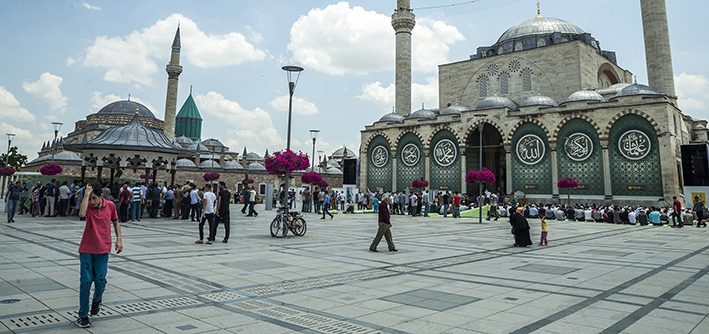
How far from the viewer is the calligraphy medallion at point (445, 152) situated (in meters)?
33.1

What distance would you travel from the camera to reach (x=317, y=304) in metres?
4.33

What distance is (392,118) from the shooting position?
122ft

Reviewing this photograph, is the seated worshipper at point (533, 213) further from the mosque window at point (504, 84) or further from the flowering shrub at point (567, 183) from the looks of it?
the mosque window at point (504, 84)

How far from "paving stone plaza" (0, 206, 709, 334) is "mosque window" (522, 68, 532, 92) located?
2884cm

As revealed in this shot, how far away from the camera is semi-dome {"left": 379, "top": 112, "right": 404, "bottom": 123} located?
37.0 m

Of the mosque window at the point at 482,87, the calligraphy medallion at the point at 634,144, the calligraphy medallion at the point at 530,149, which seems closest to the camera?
the calligraphy medallion at the point at 634,144

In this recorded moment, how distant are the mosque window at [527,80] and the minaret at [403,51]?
33.0 ft

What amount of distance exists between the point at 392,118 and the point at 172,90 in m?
22.2

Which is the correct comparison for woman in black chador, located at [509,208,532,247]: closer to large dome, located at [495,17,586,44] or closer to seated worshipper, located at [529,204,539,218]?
seated worshipper, located at [529,204,539,218]

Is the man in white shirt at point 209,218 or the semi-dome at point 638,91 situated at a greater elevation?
the semi-dome at point 638,91

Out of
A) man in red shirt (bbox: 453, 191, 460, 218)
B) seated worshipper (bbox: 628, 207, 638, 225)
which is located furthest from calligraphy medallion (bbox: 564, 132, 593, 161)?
man in red shirt (bbox: 453, 191, 460, 218)

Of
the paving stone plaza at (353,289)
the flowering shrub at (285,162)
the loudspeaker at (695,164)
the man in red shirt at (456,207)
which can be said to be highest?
the loudspeaker at (695,164)

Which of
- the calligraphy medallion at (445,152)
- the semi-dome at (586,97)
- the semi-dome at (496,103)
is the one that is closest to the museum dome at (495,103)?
the semi-dome at (496,103)

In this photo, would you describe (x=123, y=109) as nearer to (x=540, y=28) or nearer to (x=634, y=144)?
(x=540, y=28)
